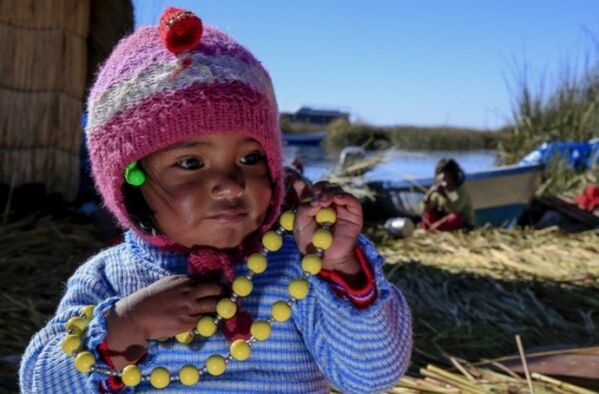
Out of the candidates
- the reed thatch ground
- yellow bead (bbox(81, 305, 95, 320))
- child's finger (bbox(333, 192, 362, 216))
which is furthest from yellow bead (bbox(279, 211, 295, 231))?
the reed thatch ground

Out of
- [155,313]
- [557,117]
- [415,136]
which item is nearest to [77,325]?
[155,313]

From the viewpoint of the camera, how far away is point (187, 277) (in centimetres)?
123

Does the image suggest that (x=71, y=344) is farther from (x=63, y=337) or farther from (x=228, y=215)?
(x=228, y=215)

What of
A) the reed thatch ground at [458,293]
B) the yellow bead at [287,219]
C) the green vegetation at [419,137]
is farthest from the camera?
the green vegetation at [419,137]

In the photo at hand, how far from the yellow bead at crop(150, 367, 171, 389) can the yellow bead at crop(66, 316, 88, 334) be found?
12 cm

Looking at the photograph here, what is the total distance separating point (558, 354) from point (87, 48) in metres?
3.07

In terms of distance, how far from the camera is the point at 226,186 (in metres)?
1.16

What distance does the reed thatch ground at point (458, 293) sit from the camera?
8.29 ft

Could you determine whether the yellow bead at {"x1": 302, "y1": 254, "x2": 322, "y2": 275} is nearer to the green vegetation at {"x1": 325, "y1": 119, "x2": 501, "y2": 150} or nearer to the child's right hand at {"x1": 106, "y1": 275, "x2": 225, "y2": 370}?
the child's right hand at {"x1": 106, "y1": 275, "x2": 225, "y2": 370}

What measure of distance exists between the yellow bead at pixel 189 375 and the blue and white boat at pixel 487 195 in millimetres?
5583

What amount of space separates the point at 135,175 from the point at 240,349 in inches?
11.7

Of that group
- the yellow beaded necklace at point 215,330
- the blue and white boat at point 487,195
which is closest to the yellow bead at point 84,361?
the yellow beaded necklace at point 215,330

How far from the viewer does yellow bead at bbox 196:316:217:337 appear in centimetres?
121

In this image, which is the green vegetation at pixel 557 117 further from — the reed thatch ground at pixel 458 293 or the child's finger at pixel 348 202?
the child's finger at pixel 348 202
